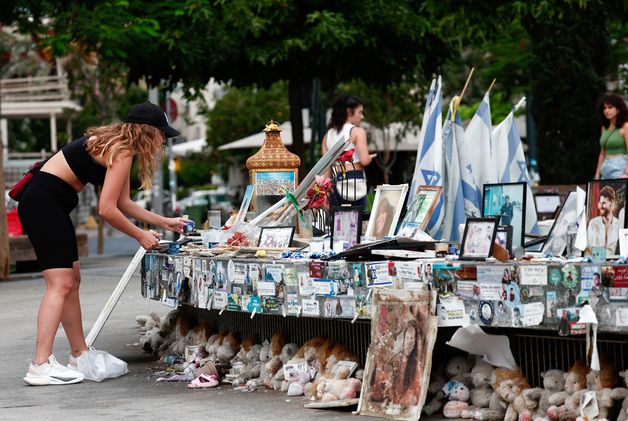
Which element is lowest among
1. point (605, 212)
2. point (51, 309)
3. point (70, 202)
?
point (51, 309)

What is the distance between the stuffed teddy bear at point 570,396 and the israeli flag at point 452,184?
68.4 inches

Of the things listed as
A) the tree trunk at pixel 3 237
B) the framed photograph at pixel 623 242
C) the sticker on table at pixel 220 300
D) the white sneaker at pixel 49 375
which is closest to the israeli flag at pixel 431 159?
the sticker on table at pixel 220 300

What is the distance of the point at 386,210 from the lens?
306 inches

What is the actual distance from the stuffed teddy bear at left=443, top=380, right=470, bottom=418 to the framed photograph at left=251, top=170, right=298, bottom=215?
3.21 metres

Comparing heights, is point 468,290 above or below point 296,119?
below

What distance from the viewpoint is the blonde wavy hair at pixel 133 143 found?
7.64m

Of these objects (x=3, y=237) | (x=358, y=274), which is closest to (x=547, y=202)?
(x=3, y=237)

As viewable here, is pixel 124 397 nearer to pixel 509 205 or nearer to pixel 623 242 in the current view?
pixel 509 205

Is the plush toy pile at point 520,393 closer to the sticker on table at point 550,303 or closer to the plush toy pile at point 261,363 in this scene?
the sticker on table at point 550,303

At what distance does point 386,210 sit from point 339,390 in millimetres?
1626

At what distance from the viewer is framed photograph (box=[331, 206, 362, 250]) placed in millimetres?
7162

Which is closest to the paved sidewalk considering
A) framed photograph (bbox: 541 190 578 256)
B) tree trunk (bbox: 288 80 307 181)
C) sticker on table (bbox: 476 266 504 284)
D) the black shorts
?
the black shorts

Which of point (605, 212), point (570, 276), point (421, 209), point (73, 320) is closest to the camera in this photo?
point (570, 276)

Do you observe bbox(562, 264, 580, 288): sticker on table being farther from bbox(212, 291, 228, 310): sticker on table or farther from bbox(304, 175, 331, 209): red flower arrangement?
bbox(304, 175, 331, 209): red flower arrangement
